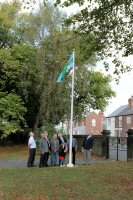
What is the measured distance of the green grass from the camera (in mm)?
12137

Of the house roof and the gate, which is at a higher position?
the house roof

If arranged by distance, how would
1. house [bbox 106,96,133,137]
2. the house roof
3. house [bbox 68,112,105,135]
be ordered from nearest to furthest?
house [bbox 106,96,133,137] → the house roof → house [bbox 68,112,105,135]

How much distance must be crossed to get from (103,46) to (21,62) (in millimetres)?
25149

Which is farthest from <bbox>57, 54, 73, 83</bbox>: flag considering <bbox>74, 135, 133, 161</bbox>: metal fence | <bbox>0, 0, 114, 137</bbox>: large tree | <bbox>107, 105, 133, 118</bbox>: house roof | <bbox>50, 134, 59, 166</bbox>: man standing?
<bbox>107, 105, 133, 118</bbox>: house roof

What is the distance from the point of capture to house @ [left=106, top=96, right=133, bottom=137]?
258 feet

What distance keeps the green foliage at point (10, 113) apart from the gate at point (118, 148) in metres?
11.8

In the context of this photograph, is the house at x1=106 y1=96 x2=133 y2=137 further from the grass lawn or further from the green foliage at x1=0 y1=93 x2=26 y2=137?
the grass lawn

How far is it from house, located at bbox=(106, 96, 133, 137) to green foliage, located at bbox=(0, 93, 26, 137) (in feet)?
130

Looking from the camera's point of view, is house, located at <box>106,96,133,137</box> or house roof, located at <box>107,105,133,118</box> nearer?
house, located at <box>106,96,133,137</box>

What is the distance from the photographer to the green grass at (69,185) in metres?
12.1

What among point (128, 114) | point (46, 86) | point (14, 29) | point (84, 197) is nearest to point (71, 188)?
point (84, 197)

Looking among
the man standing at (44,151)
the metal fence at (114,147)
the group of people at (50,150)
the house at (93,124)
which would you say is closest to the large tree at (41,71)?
the metal fence at (114,147)

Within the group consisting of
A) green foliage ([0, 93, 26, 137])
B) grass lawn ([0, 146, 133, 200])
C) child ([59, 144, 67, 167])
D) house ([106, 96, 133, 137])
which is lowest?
grass lawn ([0, 146, 133, 200])

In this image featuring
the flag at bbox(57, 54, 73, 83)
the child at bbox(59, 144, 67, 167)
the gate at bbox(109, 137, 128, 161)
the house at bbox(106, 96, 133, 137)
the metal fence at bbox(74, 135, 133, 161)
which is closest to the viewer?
the child at bbox(59, 144, 67, 167)
